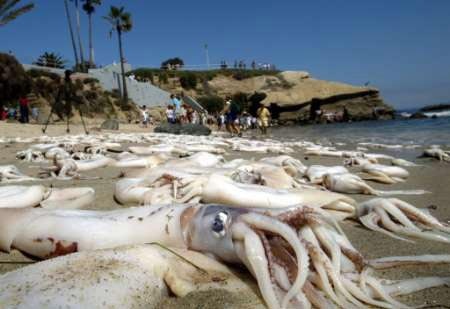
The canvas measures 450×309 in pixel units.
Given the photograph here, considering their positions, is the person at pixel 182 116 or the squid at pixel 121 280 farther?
the person at pixel 182 116

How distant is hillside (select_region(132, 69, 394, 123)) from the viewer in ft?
180

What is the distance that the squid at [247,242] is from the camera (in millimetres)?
1820

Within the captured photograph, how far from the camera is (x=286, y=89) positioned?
58781 mm

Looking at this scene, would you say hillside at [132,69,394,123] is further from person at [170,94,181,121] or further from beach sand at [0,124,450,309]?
beach sand at [0,124,450,309]

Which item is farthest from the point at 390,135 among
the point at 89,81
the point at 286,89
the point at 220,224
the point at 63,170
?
the point at 286,89

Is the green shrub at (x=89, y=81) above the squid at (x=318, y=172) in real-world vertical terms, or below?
above

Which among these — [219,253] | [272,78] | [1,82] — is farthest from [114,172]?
[272,78]

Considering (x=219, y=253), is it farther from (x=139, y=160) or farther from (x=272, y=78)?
(x=272, y=78)

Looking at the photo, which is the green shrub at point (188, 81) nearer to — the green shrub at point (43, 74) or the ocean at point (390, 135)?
the green shrub at point (43, 74)

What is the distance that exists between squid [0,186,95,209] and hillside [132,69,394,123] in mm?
51049

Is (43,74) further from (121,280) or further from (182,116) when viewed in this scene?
(121,280)

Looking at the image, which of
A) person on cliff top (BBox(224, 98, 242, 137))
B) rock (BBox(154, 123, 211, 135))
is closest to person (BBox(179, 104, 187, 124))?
person on cliff top (BBox(224, 98, 242, 137))

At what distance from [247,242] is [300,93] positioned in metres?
57.0

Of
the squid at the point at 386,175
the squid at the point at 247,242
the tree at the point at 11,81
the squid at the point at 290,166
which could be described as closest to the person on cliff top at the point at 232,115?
the squid at the point at 290,166
